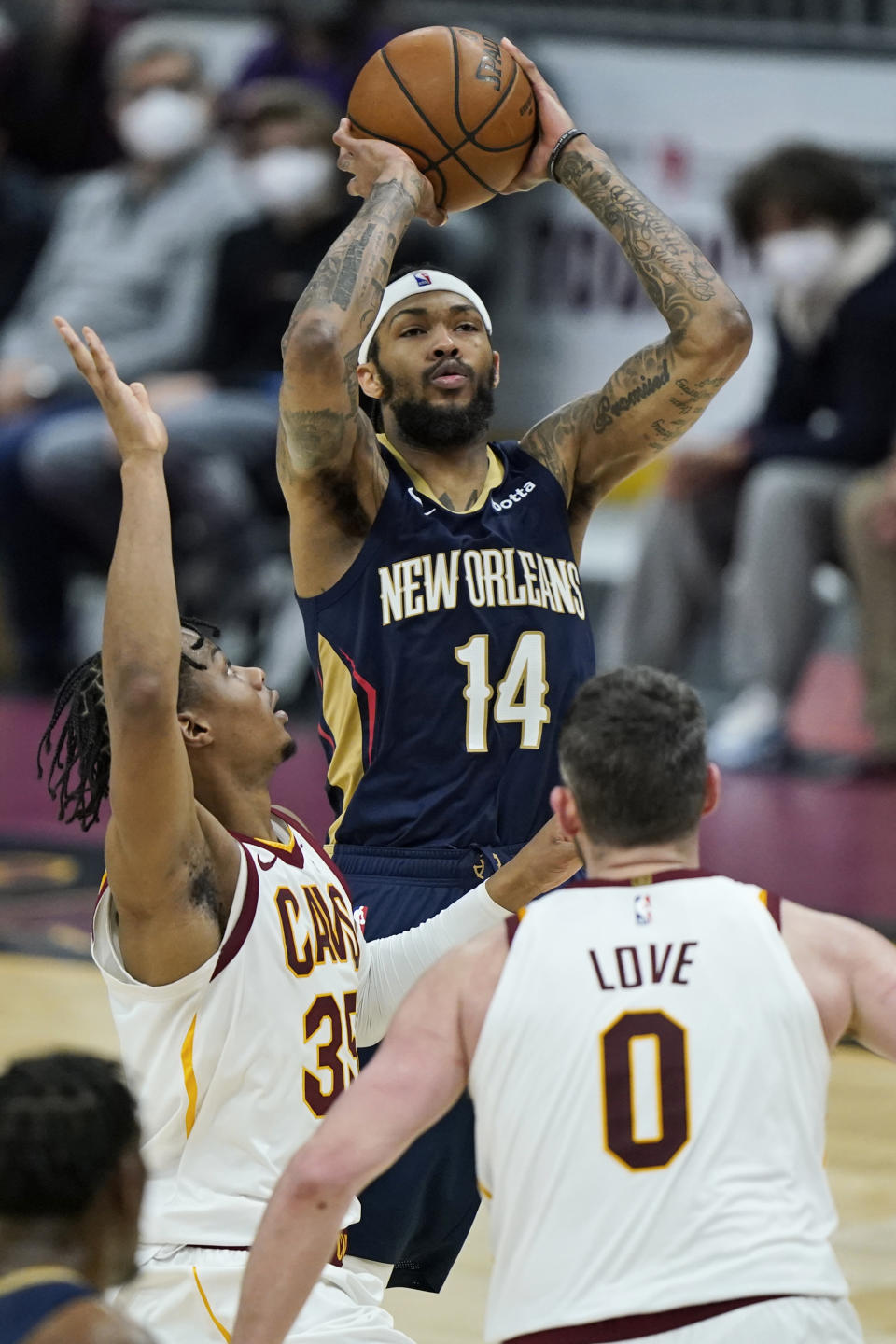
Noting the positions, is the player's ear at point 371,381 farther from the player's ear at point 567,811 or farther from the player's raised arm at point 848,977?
the player's raised arm at point 848,977

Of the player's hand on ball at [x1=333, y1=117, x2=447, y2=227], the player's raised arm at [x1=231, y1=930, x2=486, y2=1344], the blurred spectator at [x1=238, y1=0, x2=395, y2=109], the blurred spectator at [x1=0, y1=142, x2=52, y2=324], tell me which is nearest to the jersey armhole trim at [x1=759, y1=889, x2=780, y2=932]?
the player's raised arm at [x1=231, y1=930, x2=486, y2=1344]

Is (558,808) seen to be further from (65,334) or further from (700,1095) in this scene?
(65,334)

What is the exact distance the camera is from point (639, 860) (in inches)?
119

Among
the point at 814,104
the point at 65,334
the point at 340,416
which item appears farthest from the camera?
the point at 814,104

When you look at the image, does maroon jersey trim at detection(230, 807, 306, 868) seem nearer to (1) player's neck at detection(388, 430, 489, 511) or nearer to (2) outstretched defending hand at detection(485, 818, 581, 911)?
(2) outstretched defending hand at detection(485, 818, 581, 911)

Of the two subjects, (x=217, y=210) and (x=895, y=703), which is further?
(x=217, y=210)

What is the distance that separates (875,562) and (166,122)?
5078 mm

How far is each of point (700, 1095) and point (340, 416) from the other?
217cm

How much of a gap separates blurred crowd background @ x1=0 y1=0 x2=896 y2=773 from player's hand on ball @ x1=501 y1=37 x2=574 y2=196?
5619 mm

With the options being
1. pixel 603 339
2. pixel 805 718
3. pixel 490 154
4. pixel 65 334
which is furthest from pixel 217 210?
pixel 65 334

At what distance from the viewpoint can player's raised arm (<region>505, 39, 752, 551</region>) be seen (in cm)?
493

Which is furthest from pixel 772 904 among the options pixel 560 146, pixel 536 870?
pixel 560 146

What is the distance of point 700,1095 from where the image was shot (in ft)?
9.40

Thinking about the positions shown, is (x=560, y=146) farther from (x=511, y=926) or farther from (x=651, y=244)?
(x=511, y=926)
